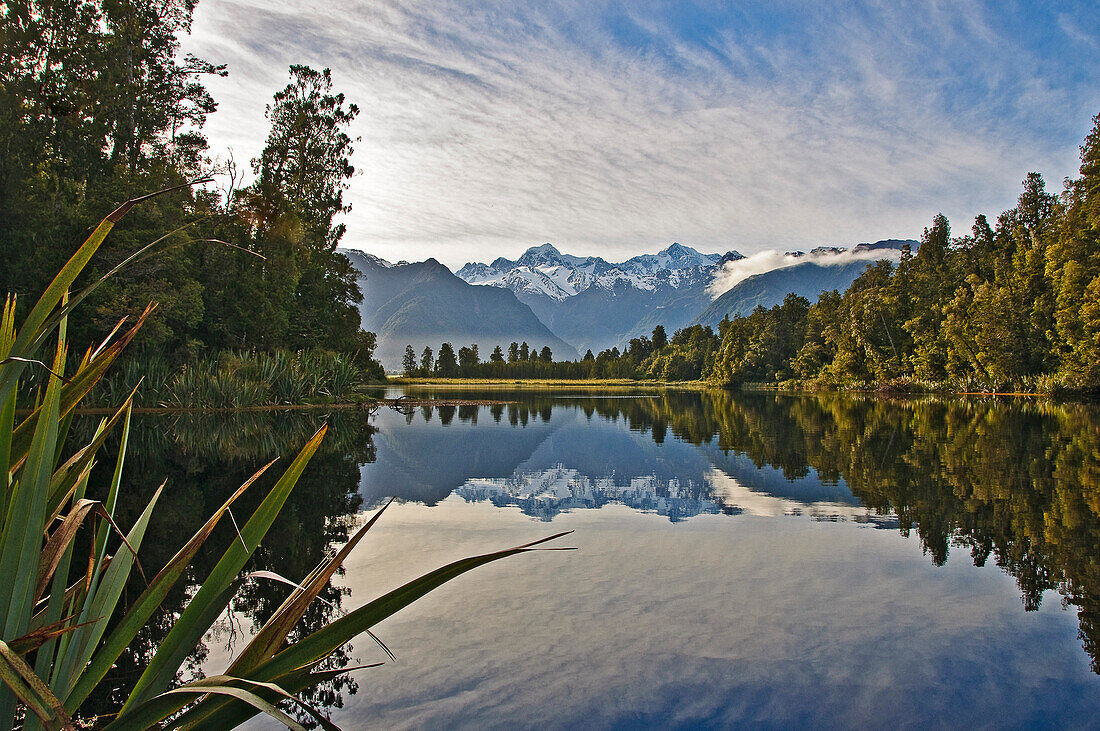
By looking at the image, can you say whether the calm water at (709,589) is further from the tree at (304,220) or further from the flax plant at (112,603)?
the tree at (304,220)

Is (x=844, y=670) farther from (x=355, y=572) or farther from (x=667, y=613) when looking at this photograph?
(x=355, y=572)

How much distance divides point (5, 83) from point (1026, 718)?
3871 centimetres

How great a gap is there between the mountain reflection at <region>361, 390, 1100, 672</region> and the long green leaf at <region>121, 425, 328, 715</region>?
550 centimetres

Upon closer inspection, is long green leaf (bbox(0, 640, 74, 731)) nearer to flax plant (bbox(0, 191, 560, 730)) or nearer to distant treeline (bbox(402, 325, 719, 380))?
flax plant (bbox(0, 191, 560, 730))

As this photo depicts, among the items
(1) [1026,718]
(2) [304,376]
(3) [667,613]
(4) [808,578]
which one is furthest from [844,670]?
(2) [304,376]

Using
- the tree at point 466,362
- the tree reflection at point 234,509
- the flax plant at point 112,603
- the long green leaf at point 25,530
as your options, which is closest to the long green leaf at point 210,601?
the flax plant at point 112,603

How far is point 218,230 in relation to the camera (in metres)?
35.2

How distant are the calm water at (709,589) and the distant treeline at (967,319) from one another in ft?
119

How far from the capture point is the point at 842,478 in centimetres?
1304

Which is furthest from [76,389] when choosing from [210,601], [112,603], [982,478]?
[982,478]

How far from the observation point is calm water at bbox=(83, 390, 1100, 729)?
13.7ft

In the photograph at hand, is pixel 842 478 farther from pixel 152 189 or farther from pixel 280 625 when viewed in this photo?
pixel 152 189

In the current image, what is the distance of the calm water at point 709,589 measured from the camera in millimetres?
4176

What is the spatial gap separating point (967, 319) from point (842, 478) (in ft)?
172
